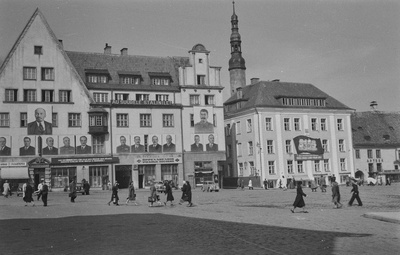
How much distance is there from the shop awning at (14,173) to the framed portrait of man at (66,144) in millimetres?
4823

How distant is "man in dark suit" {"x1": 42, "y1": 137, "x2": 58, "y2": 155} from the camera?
59062 mm

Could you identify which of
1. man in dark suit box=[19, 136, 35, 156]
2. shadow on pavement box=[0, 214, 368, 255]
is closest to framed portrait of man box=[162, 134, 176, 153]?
man in dark suit box=[19, 136, 35, 156]

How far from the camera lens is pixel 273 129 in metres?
71.1

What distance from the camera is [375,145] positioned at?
80375 millimetres

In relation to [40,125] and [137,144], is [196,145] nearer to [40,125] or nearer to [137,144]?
[137,144]

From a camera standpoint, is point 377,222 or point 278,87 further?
point 278,87

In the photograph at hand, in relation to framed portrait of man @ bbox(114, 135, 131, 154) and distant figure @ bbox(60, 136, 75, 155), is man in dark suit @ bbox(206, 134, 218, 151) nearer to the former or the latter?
framed portrait of man @ bbox(114, 135, 131, 154)

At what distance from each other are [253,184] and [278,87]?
16.1m

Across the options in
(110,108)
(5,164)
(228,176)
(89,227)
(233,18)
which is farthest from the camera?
(233,18)

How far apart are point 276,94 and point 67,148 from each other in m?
31.9

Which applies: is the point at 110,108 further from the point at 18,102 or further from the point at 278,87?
the point at 278,87

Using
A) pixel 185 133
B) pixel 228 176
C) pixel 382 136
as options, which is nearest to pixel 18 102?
pixel 185 133

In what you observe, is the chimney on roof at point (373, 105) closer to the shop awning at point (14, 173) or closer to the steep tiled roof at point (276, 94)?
the steep tiled roof at point (276, 94)

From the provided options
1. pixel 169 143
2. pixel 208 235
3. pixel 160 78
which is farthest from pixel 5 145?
pixel 208 235
